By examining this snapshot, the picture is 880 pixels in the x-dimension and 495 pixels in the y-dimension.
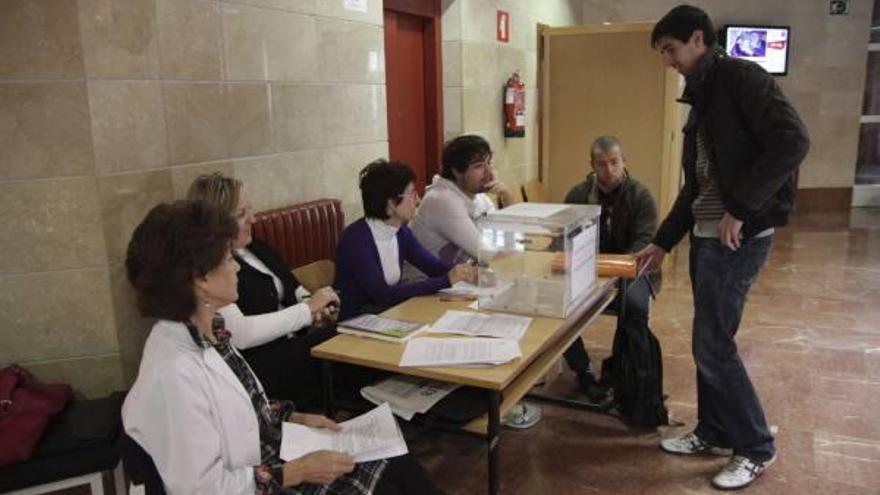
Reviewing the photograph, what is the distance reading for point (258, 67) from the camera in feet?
9.89

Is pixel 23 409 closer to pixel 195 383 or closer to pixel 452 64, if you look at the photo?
pixel 195 383

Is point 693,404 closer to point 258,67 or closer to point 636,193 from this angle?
point 636,193

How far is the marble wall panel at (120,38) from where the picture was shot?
7.48 ft

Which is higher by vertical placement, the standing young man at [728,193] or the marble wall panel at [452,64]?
the marble wall panel at [452,64]

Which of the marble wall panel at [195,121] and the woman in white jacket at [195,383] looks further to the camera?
the marble wall panel at [195,121]

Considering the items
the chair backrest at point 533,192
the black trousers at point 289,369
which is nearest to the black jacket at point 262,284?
the black trousers at point 289,369

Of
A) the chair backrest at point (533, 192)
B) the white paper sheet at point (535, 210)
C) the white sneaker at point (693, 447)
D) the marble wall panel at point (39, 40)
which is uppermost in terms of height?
A: the marble wall panel at point (39, 40)

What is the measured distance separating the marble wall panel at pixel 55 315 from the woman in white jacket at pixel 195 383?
0.97m

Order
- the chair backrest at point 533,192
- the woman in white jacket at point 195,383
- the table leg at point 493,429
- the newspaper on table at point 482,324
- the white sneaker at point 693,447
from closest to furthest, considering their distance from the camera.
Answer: the woman in white jacket at point 195,383
the table leg at point 493,429
the newspaper on table at point 482,324
the white sneaker at point 693,447
the chair backrest at point 533,192

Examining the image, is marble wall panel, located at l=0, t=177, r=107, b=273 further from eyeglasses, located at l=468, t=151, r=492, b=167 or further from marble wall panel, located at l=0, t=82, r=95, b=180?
eyeglasses, located at l=468, t=151, r=492, b=167

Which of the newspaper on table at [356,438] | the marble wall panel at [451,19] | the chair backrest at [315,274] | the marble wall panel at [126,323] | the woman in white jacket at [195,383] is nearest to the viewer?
the woman in white jacket at [195,383]

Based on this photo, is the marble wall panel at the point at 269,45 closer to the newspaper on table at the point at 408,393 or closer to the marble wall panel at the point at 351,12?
the marble wall panel at the point at 351,12

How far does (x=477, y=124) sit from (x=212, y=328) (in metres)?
3.53

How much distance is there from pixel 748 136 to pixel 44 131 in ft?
7.52
